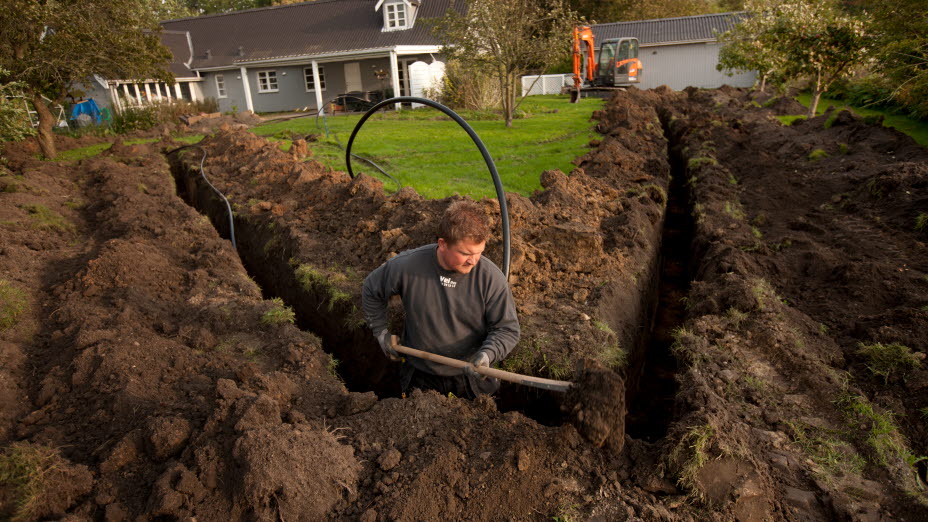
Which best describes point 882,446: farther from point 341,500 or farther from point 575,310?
point 341,500

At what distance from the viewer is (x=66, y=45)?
10883mm

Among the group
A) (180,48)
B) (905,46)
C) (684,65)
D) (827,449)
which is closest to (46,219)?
(827,449)

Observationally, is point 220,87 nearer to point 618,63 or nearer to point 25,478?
point 618,63

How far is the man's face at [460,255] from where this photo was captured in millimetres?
3379

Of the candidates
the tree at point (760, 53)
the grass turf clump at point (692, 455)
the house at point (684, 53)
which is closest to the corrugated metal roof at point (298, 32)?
the tree at point (760, 53)

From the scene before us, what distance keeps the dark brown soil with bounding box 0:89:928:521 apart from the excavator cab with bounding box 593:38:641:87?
58.6ft

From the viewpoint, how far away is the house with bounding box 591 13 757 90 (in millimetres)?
32781

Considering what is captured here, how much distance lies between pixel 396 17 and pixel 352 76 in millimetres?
4018

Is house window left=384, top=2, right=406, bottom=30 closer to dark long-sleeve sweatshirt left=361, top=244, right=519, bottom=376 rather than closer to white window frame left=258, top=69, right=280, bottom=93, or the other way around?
white window frame left=258, top=69, right=280, bottom=93

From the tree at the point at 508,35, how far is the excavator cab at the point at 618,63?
37.7 ft

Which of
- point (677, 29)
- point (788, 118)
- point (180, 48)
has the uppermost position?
point (180, 48)

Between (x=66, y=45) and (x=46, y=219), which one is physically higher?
(x=66, y=45)

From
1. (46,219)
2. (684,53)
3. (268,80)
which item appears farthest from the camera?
(684,53)

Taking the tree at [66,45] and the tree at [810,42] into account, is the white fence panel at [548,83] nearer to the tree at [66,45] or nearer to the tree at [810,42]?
the tree at [810,42]
